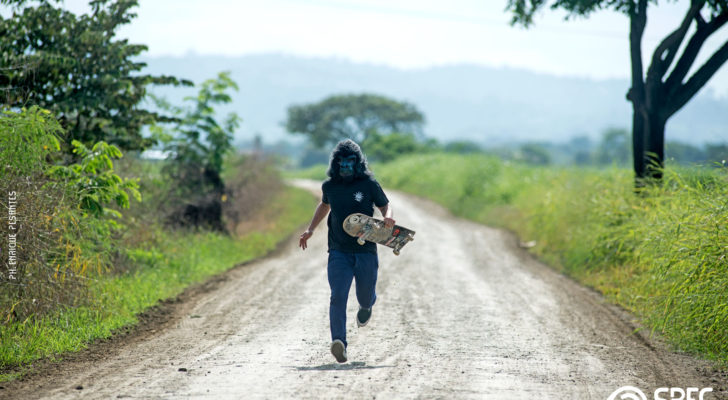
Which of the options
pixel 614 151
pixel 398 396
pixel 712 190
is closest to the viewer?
pixel 398 396

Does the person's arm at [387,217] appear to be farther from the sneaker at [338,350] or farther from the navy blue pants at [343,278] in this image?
the sneaker at [338,350]

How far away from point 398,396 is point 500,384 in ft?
3.34

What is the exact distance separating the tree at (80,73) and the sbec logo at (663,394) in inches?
346

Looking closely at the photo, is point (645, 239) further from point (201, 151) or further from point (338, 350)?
point (201, 151)

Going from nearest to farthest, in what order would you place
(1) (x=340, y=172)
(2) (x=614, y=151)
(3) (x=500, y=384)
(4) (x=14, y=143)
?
(3) (x=500, y=384)
(1) (x=340, y=172)
(4) (x=14, y=143)
(2) (x=614, y=151)

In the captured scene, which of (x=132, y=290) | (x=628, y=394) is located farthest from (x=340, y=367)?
(x=132, y=290)

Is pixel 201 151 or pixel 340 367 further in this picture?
pixel 201 151

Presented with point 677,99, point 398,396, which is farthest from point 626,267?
point 398,396

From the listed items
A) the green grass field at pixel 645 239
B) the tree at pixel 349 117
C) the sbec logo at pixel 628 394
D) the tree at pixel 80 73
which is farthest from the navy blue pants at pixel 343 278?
the tree at pixel 349 117

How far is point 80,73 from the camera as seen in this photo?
11.7 metres

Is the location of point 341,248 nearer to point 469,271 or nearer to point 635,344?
point 635,344

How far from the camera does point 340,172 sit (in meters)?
7.06

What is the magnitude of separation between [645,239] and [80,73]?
9.42m

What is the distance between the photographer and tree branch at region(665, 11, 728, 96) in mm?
14133
